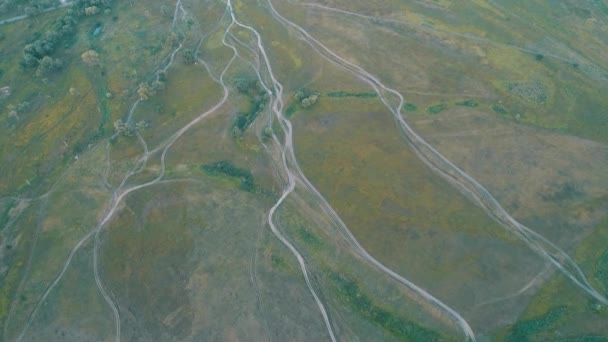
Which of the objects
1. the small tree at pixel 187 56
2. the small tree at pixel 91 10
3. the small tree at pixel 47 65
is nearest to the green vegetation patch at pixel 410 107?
the small tree at pixel 187 56

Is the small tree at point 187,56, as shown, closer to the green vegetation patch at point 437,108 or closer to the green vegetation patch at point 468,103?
the green vegetation patch at point 437,108

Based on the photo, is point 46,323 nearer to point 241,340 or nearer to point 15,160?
point 241,340

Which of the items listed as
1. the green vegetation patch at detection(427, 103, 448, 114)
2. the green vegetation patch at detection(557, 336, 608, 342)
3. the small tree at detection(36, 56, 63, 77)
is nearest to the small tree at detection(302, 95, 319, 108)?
the green vegetation patch at detection(427, 103, 448, 114)

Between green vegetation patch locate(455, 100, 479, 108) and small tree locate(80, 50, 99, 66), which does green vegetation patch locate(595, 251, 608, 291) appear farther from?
small tree locate(80, 50, 99, 66)

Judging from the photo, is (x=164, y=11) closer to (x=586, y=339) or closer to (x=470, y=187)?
(x=470, y=187)

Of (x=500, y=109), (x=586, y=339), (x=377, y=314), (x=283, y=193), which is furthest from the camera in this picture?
(x=500, y=109)

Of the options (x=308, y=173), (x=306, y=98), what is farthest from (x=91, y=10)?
(x=308, y=173)
